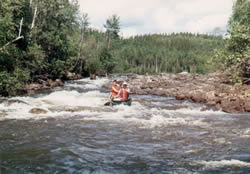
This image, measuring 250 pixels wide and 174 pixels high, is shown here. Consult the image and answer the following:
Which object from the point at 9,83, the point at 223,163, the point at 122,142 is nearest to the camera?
the point at 223,163

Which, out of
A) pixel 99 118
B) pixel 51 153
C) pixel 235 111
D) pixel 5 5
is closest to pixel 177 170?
pixel 51 153

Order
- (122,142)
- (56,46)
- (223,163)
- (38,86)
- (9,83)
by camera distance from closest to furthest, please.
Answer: (223,163) → (122,142) → (9,83) → (38,86) → (56,46)

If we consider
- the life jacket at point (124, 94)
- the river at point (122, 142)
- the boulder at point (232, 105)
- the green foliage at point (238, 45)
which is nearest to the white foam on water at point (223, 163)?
the river at point (122, 142)

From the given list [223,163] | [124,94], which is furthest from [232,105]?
[223,163]

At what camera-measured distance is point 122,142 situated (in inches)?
364

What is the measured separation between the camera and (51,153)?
25.8 ft

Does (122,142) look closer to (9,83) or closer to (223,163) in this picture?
(223,163)

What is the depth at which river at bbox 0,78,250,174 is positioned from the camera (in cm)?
680

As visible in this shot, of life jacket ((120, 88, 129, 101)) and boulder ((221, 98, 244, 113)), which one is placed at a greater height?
life jacket ((120, 88, 129, 101))

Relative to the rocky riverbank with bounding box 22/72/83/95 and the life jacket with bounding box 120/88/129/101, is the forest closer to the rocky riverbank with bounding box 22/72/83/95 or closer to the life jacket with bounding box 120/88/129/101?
the rocky riverbank with bounding box 22/72/83/95

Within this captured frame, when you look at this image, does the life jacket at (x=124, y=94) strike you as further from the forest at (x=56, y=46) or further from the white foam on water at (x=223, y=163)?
the white foam on water at (x=223, y=163)

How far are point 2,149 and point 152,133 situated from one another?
5.05 meters

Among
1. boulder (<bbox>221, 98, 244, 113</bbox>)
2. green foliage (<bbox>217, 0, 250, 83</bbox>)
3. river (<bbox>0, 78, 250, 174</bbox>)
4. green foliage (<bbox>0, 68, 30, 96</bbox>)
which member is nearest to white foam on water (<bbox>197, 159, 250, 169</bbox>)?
river (<bbox>0, 78, 250, 174</bbox>)

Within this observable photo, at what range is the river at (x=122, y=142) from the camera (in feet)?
22.3
